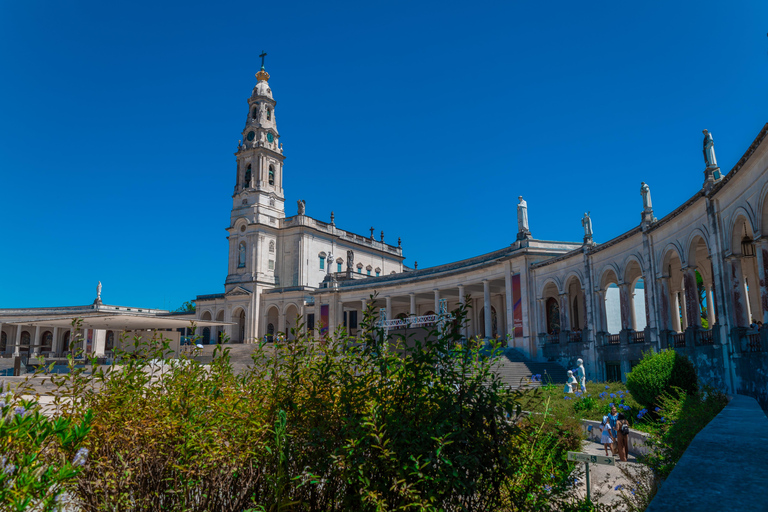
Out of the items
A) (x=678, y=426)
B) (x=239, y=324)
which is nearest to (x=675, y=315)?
(x=678, y=426)

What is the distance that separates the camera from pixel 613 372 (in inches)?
1115

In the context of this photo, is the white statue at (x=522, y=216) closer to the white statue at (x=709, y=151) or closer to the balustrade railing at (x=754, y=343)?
the white statue at (x=709, y=151)

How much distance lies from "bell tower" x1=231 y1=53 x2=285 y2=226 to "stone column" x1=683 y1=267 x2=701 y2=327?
141 feet

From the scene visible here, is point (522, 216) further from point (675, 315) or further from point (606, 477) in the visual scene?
point (606, 477)

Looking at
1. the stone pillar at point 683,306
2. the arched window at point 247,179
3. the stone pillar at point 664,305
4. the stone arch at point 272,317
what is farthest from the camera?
the arched window at point 247,179

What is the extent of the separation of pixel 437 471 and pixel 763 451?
7.83ft

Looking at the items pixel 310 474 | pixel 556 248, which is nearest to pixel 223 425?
pixel 310 474

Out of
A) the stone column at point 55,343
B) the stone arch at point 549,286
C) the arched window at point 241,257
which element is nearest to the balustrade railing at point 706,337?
the stone arch at point 549,286

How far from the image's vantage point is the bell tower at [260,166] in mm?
57094

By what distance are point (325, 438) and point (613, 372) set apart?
27676mm

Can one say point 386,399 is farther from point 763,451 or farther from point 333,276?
point 333,276

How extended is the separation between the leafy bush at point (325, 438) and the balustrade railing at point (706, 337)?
61.9 feet

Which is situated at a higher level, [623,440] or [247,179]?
[247,179]

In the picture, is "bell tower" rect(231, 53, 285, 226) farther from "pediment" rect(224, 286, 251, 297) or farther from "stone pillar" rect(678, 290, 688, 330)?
"stone pillar" rect(678, 290, 688, 330)
